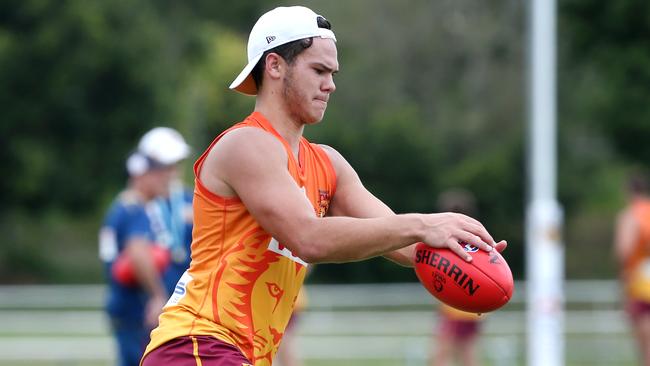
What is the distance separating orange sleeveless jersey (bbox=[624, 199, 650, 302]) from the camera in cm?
1205

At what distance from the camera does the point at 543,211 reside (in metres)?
13.2

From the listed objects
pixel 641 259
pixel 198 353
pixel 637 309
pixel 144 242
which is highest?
pixel 641 259

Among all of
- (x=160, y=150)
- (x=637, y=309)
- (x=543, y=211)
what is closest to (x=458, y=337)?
(x=543, y=211)

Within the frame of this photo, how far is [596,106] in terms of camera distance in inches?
1051

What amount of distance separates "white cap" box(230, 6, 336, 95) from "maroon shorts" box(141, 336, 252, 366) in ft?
3.16

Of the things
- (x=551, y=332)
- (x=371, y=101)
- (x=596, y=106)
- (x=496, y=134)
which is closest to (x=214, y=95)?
(x=371, y=101)

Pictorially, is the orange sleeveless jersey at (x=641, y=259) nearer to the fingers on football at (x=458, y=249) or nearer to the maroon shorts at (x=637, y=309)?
the maroon shorts at (x=637, y=309)

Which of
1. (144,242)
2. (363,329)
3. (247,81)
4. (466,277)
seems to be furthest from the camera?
(363,329)

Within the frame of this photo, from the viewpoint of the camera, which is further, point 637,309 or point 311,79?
point 637,309

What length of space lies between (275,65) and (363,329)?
15.0 m

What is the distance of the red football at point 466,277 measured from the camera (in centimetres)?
438

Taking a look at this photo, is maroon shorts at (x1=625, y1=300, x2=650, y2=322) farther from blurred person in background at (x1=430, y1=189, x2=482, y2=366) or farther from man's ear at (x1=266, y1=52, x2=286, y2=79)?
man's ear at (x1=266, y1=52, x2=286, y2=79)

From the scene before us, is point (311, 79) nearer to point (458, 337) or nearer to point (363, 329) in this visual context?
point (458, 337)

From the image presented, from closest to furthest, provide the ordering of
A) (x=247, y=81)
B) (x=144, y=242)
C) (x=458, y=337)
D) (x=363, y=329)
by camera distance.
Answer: (x=247, y=81), (x=144, y=242), (x=458, y=337), (x=363, y=329)
